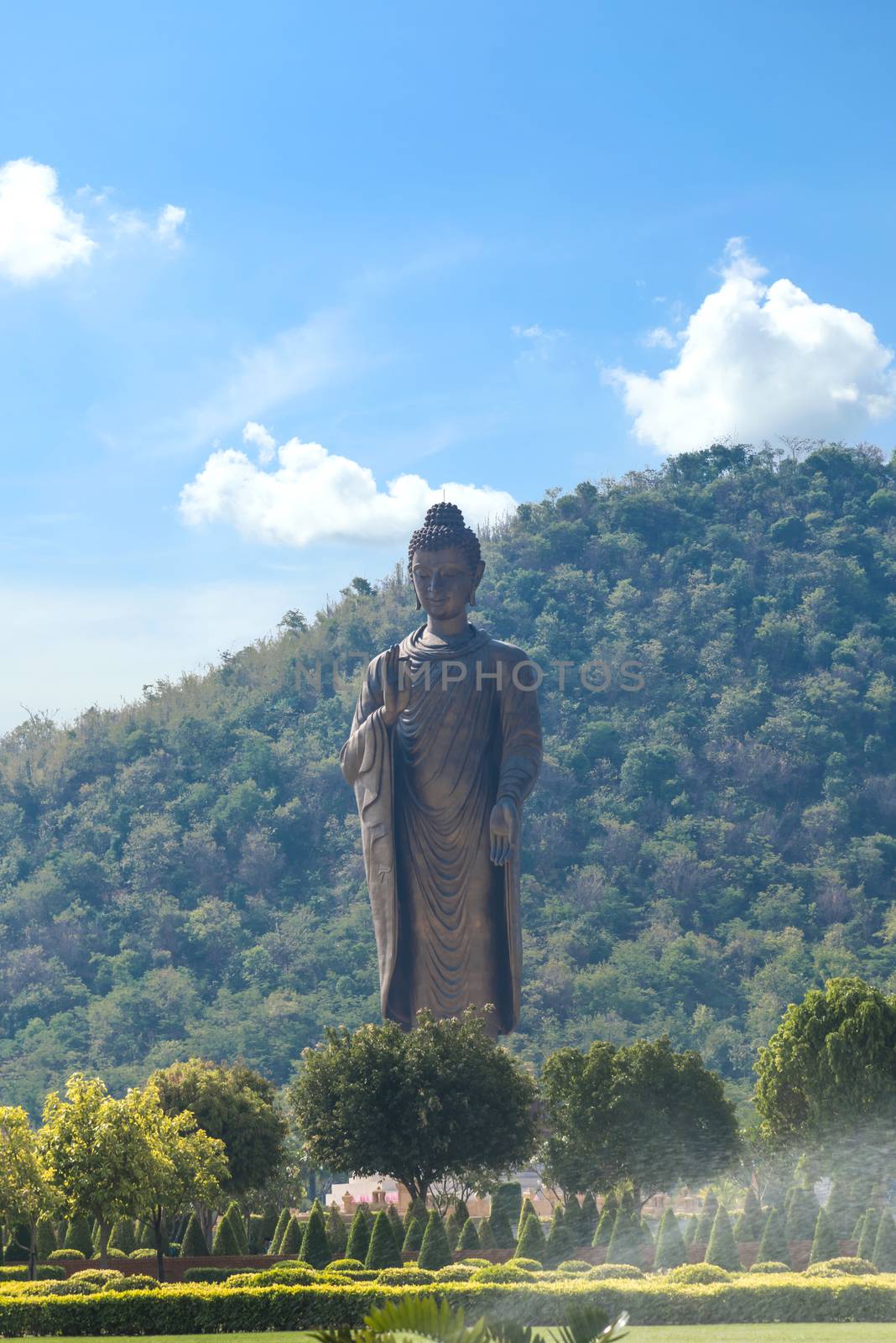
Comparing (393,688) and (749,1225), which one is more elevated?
(393,688)

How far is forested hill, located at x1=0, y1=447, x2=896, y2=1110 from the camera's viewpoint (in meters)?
56.4

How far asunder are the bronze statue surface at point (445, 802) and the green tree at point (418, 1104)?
4.97ft

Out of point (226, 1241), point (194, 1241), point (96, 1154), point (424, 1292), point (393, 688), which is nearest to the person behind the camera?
point (424, 1292)

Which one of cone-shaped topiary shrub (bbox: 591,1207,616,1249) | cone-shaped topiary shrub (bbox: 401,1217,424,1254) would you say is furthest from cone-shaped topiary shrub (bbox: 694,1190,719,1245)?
cone-shaped topiary shrub (bbox: 401,1217,424,1254)

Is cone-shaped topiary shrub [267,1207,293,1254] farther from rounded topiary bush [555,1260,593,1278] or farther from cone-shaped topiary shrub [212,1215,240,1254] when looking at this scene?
rounded topiary bush [555,1260,593,1278]

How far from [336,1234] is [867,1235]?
23.6 ft

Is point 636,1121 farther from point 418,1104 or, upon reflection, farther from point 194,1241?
point 194,1241

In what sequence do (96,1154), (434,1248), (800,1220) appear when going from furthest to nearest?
(800,1220) → (434,1248) → (96,1154)

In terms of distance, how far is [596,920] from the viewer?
5975 centimetres

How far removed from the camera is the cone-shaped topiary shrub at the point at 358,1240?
2073cm

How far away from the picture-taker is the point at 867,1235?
64.1 feet

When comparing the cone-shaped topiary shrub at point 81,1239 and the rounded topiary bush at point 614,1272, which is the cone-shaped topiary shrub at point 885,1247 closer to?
the rounded topiary bush at point 614,1272

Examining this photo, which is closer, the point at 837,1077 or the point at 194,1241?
the point at 194,1241

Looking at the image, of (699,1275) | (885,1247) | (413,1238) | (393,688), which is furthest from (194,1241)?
(699,1275)
